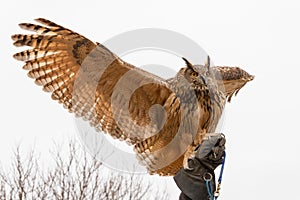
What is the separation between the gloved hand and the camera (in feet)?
9.95

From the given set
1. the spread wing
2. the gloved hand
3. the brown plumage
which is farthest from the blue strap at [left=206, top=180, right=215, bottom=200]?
the spread wing

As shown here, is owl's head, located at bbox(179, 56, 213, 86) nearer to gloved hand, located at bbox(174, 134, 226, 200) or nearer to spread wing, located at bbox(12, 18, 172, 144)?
spread wing, located at bbox(12, 18, 172, 144)

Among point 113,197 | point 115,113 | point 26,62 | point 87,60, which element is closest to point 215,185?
point 115,113

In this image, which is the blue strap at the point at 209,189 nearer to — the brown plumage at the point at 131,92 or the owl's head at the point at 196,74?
the brown plumage at the point at 131,92

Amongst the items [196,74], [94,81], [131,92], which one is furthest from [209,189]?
[94,81]

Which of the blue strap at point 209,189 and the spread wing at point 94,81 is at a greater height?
the spread wing at point 94,81

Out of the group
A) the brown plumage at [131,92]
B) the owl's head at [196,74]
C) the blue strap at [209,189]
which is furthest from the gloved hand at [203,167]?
the owl's head at [196,74]

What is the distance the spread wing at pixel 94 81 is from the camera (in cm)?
367

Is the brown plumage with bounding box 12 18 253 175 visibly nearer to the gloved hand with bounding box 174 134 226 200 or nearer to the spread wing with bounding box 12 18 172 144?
the spread wing with bounding box 12 18 172 144

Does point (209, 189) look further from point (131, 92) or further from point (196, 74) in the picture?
point (131, 92)

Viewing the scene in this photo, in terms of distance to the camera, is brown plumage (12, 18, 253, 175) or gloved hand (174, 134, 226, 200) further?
brown plumage (12, 18, 253, 175)

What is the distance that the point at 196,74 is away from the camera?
358 centimetres

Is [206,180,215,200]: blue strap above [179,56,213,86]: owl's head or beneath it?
beneath

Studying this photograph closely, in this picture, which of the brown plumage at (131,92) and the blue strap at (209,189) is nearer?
the blue strap at (209,189)
